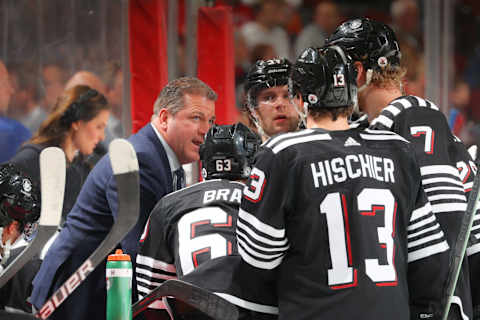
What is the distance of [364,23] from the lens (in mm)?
2092

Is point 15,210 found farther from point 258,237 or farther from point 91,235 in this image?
point 258,237

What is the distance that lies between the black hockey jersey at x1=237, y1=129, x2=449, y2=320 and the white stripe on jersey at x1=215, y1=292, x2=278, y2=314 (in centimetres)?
8

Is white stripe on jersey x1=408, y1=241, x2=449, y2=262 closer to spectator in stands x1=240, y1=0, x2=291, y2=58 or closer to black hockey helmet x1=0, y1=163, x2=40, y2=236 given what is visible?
black hockey helmet x1=0, y1=163, x2=40, y2=236

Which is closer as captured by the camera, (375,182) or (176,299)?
(375,182)

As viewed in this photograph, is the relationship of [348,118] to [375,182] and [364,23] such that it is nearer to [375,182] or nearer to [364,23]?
[375,182]

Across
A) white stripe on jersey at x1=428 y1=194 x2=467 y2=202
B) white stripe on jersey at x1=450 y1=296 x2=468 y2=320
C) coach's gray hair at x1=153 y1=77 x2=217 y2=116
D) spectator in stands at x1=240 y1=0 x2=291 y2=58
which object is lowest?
white stripe on jersey at x1=450 y1=296 x2=468 y2=320

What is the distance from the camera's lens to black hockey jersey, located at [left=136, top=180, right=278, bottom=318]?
1.78m

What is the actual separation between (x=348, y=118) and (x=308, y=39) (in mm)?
3275

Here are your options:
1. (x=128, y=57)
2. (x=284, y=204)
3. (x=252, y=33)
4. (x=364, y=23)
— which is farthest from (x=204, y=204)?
(x=252, y=33)

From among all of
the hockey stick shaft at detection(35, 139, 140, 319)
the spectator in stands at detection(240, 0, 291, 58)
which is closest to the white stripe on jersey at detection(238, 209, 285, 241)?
the hockey stick shaft at detection(35, 139, 140, 319)

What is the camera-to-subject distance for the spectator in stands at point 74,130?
140 inches

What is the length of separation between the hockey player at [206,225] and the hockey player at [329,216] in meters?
0.14

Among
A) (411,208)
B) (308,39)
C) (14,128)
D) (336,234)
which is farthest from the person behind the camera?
(308,39)

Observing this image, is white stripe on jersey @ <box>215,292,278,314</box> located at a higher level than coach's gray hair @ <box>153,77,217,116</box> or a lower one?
lower
